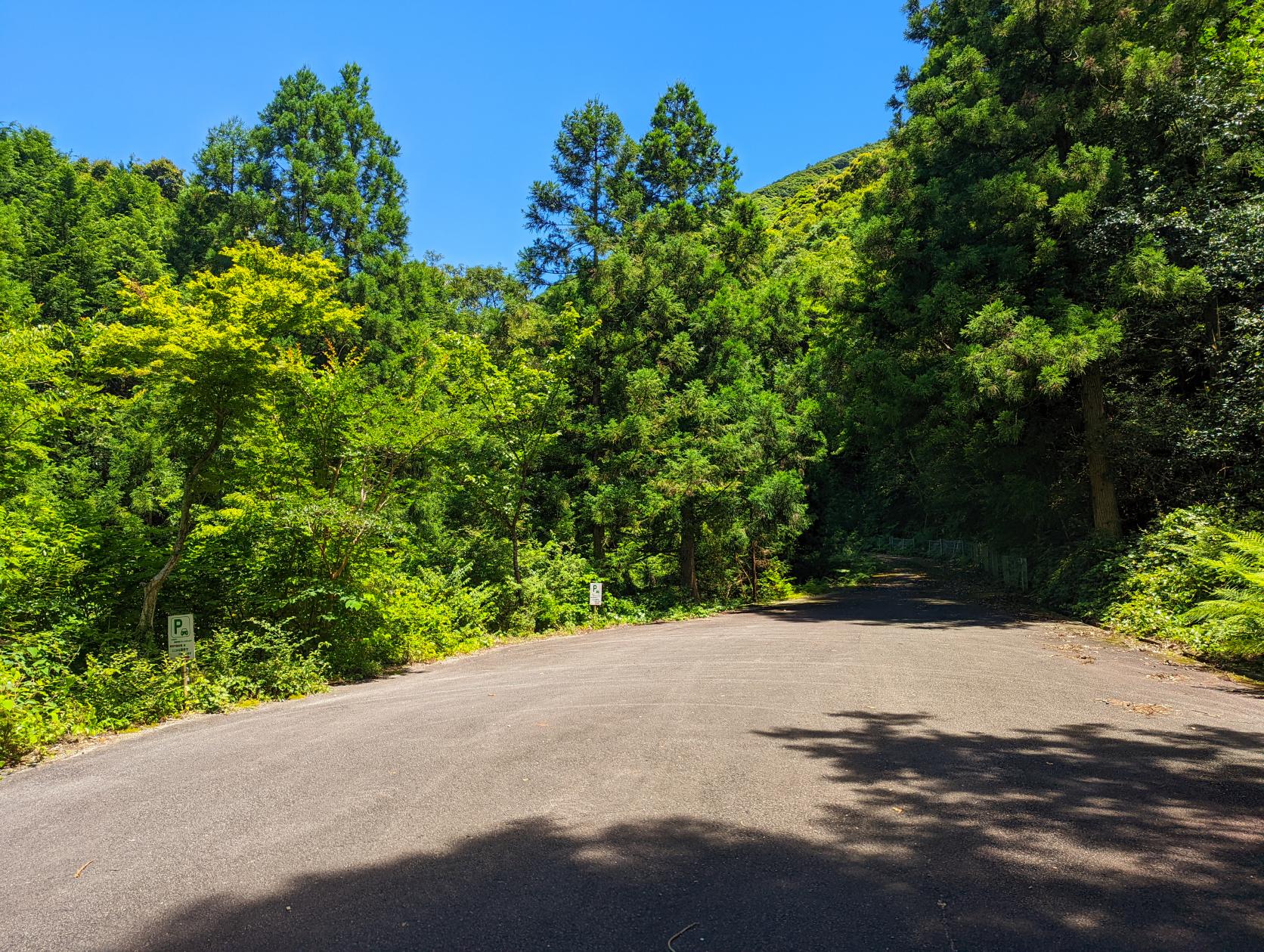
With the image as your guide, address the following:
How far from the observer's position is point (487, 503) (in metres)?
18.6

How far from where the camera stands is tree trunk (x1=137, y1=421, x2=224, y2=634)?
1013cm

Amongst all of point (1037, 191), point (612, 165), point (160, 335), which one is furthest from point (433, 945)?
point (612, 165)

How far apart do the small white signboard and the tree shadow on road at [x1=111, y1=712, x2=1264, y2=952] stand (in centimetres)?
645

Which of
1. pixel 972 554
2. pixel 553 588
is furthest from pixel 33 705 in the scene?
pixel 972 554

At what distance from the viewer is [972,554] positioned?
35.2 m

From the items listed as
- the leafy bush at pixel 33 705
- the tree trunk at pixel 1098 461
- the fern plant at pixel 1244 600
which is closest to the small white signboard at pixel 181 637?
the leafy bush at pixel 33 705

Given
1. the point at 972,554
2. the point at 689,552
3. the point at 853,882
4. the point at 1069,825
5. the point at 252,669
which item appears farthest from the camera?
the point at 972,554

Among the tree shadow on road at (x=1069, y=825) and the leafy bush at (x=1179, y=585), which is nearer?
the tree shadow on road at (x=1069, y=825)

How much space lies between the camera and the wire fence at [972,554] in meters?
21.3

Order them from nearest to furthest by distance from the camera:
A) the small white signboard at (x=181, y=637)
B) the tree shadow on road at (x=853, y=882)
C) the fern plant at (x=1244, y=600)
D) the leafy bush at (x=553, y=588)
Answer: the tree shadow on road at (x=853, y=882) → the fern plant at (x=1244, y=600) → the small white signboard at (x=181, y=637) → the leafy bush at (x=553, y=588)

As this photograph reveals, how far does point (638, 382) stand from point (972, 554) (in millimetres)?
21693

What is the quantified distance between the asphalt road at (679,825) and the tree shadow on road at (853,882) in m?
0.02

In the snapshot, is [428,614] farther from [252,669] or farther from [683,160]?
[683,160]

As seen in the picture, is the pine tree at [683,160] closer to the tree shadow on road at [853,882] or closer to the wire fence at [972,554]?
the wire fence at [972,554]
